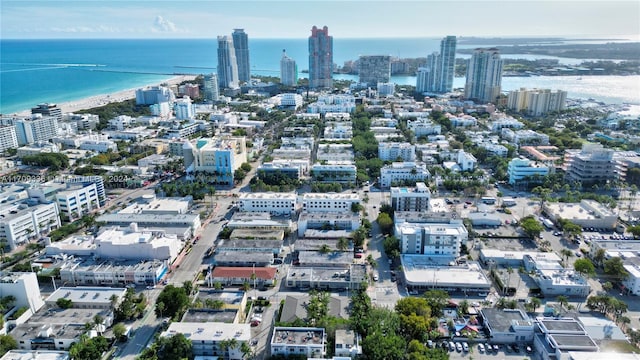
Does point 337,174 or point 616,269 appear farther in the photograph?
point 337,174

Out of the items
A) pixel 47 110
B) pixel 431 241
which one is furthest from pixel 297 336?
pixel 47 110

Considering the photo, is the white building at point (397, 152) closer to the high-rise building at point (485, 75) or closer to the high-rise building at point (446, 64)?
the high-rise building at point (485, 75)

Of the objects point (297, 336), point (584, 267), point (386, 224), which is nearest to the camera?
point (297, 336)

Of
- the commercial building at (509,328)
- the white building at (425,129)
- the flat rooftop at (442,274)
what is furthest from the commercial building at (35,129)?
the commercial building at (509,328)

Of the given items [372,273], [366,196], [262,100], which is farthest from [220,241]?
[262,100]

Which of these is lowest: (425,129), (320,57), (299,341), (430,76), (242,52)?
(299,341)

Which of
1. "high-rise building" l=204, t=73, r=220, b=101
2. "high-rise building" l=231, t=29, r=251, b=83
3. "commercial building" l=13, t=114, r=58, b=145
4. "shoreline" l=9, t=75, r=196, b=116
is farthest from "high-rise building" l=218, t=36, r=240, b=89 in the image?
"commercial building" l=13, t=114, r=58, b=145

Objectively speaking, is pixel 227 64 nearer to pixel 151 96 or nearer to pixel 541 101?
pixel 151 96
